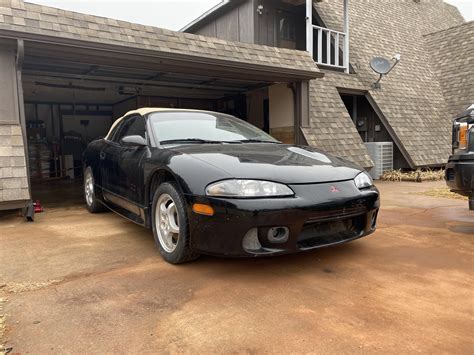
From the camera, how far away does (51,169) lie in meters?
11.6

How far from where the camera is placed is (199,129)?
3.51 metres

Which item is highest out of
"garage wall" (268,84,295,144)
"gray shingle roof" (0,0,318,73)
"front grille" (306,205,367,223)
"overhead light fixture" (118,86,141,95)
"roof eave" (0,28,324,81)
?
"gray shingle roof" (0,0,318,73)

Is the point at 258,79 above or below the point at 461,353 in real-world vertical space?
above

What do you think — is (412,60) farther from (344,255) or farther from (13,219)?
(13,219)

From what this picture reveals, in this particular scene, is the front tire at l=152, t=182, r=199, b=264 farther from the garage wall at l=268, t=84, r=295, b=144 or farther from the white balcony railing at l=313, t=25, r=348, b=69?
the white balcony railing at l=313, t=25, r=348, b=69

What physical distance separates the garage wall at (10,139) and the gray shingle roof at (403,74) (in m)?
7.64

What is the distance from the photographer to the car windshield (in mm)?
3332

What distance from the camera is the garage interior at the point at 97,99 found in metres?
6.93

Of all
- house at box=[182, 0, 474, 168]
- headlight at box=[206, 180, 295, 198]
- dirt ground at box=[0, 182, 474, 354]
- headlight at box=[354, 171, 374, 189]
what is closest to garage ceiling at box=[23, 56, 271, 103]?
house at box=[182, 0, 474, 168]

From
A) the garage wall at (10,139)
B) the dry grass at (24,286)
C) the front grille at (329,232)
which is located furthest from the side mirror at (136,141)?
the garage wall at (10,139)

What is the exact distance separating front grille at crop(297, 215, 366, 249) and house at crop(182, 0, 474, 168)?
222 inches

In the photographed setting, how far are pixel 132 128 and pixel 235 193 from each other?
2.00m

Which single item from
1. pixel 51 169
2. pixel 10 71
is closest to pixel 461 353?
pixel 10 71

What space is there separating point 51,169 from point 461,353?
12.3 meters
